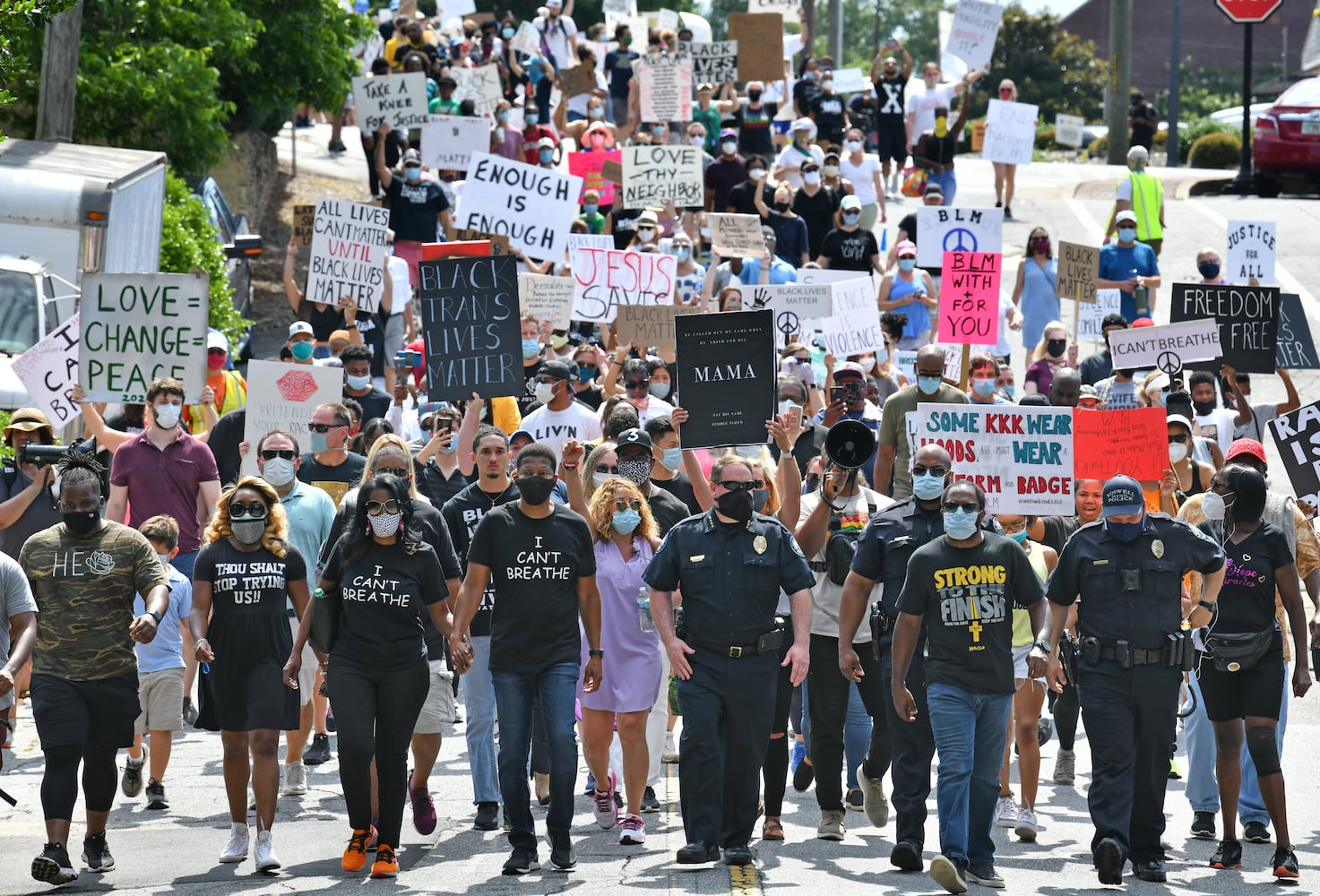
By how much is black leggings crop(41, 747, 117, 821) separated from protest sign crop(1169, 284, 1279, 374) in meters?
9.84

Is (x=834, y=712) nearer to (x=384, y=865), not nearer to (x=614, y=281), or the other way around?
(x=384, y=865)

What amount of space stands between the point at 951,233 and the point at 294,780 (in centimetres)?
1003

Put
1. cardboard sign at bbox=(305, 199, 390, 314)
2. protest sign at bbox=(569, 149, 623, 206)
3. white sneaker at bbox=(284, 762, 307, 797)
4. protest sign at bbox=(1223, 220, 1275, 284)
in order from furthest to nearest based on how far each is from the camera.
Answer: protest sign at bbox=(569, 149, 623, 206) < protest sign at bbox=(1223, 220, 1275, 284) < cardboard sign at bbox=(305, 199, 390, 314) < white sneaker at bbox=(284, 762, 307, 797)

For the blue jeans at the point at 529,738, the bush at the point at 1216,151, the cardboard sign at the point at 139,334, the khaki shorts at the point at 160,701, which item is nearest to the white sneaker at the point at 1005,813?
the blue jeans at the point at 529,738

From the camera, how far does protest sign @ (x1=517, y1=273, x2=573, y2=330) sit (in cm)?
1772

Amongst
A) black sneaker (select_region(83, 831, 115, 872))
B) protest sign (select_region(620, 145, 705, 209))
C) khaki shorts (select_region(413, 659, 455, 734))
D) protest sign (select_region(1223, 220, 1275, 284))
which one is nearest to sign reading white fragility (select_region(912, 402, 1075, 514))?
khaki shorts (select_region(413, 659, 455, 734))

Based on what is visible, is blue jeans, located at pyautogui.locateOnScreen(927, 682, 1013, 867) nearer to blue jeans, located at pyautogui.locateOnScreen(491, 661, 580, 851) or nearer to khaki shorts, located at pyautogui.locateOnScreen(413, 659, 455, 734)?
blue jeans, located at pyautogui.locateOnScreen(491, 661, 580, 851)

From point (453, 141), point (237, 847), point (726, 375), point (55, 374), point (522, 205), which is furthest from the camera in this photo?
point (453, 141)

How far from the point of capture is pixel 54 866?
8906 mm

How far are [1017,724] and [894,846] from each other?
1.38m

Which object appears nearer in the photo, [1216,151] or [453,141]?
[453,141]

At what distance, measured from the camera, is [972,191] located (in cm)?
3422

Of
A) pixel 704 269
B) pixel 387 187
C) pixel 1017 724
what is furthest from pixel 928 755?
pixel 387 187

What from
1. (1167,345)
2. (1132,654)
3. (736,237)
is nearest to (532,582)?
(1132,654)
